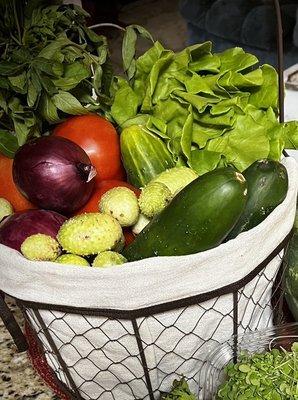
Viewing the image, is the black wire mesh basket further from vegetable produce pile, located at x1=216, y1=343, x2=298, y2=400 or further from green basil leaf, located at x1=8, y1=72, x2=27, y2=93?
green basil leaf, located at x1=8, y1=72, x2=27, y2=93

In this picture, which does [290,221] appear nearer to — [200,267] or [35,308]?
[200,267]

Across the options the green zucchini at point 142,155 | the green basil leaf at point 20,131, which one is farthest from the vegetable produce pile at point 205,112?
the green basil leaf at point 20,131

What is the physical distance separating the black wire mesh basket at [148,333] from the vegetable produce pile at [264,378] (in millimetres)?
45

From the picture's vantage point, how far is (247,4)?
2.41 metres

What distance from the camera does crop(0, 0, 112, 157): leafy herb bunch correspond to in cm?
67

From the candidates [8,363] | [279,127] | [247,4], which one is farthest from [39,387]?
[247,4]

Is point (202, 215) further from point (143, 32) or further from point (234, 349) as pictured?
point (143, 32)

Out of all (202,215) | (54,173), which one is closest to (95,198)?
(54,173)

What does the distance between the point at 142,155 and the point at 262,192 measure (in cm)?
16

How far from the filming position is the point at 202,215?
51 cm

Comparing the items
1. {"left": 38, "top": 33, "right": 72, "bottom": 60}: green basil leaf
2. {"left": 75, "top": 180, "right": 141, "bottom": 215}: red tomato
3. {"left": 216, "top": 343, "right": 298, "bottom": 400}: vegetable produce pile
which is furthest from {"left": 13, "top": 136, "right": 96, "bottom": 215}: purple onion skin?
{"left": 216, "top": 343, "right": 298, "bottom": 400}: vegetable produce pile

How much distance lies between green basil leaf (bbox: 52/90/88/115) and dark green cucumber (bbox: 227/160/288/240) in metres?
0.23

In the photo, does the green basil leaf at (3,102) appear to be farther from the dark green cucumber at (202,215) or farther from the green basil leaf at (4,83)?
the dark green cucumber at (202,215)

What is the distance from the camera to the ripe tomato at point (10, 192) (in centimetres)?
67
